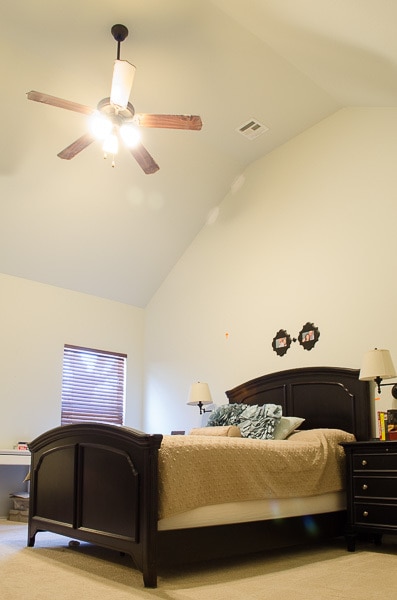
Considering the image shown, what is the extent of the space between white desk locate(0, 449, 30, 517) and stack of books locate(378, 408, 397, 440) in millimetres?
3050

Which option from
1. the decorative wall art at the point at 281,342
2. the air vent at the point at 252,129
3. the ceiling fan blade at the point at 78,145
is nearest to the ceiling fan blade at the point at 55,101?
the ceiling fan blade at the point at 78,145

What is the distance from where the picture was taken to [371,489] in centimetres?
377

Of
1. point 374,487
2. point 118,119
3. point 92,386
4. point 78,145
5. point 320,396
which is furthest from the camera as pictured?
point 92,386

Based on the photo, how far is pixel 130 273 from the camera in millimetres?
6508

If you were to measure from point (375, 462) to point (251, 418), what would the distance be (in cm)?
116

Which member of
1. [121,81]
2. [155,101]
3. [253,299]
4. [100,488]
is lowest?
[100,488]

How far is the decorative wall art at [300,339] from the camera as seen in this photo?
5.01m

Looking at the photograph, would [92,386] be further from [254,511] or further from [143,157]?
[254,511]

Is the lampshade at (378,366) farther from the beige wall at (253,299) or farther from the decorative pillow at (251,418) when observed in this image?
the decorative pillow at (251,418)

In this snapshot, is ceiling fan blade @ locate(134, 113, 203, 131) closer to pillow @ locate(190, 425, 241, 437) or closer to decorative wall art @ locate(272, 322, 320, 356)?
decorative wall art @ locate(272, 322, 320, 356)

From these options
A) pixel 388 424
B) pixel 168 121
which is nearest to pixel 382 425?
pixel 388 424

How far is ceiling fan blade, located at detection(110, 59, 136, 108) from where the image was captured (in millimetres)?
3580

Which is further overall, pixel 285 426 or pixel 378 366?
pixel 285 426

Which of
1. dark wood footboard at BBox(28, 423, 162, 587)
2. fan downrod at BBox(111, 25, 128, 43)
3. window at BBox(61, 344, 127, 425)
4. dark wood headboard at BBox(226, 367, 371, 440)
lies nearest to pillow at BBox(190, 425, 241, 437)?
dark wood headboard at BBox(226, 367, 371, 440)
